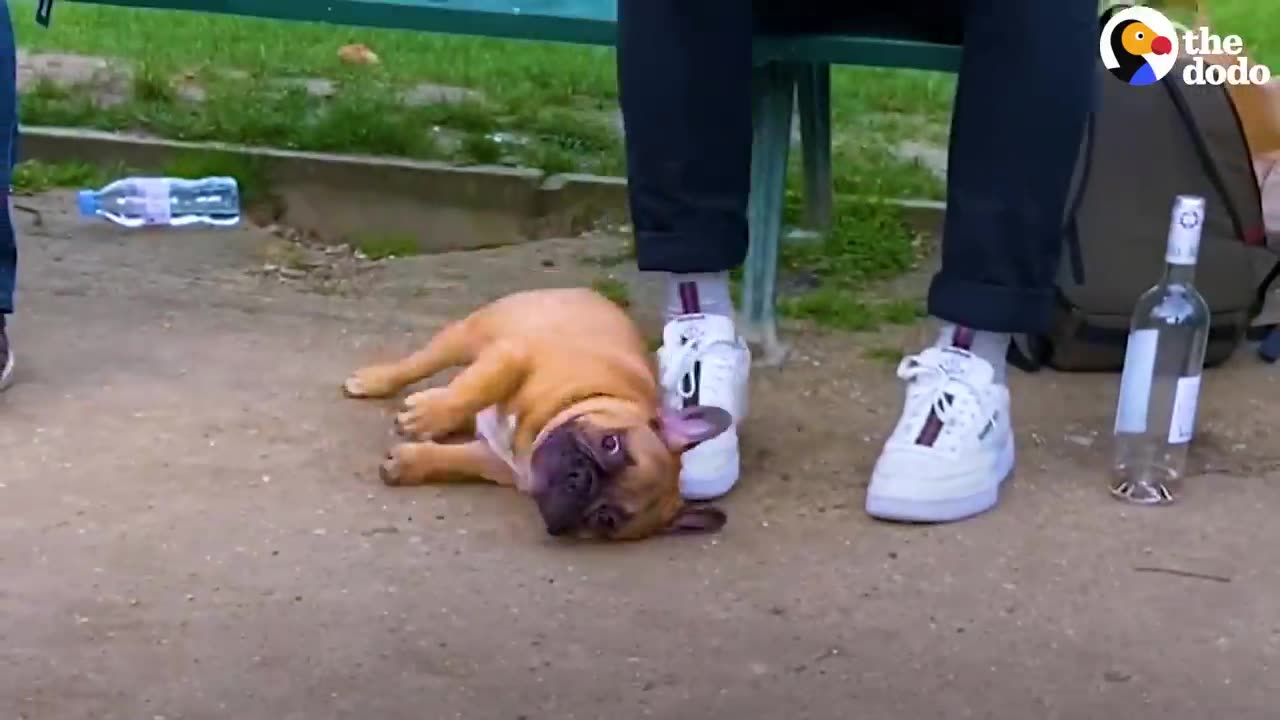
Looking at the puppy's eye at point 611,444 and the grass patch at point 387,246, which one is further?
the grass patch at point 387,246

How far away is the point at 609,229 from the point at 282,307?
78 cm

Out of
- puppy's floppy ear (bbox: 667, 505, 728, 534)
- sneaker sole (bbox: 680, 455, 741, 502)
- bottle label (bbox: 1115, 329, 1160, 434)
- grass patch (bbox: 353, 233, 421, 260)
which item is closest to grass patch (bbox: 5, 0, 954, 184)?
grass patch (bbox: 353, 233, 421, 260)

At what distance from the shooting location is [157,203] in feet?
10.7

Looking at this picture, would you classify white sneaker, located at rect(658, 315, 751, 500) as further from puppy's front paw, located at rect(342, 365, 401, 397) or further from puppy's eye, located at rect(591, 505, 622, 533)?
puppy's front paw, located at rect(342, 365, 401, 397)

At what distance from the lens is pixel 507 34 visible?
8.43 feet

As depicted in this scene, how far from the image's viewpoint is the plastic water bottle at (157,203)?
327cm

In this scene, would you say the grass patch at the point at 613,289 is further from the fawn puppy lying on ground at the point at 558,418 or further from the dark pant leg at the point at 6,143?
the dark pant leg at the point at 6,143

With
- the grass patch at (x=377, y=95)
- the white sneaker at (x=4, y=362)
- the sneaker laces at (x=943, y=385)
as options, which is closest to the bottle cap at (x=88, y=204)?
the grass patch at (x=377, y=95)

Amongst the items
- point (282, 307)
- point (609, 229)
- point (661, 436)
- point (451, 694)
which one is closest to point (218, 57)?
point (609, 229)

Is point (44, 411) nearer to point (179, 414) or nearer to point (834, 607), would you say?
point (179, 414)

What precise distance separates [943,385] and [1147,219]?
681 millimetres

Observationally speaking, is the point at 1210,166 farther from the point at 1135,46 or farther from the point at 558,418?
the point at 558,418

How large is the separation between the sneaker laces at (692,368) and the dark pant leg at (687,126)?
0.09 meters

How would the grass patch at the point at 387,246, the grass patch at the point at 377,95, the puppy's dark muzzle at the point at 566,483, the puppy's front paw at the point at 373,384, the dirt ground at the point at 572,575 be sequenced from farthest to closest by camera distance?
the grass patch at the point at 377,95 < the grass patch at the point at 387,246 < the puppy's front paw at the point at 373,384 < the puppy's dark muzzle at the point at 566,483 < the dirt ground at the point at 572,575
